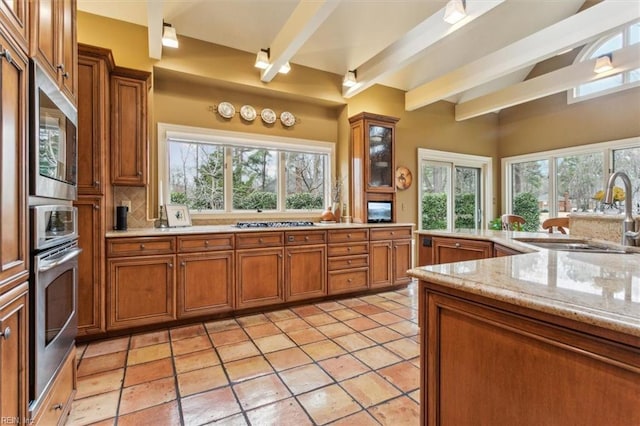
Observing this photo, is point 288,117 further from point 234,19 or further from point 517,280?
point 517,280

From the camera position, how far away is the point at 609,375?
708 millimetres

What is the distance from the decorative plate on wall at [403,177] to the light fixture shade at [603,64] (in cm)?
259

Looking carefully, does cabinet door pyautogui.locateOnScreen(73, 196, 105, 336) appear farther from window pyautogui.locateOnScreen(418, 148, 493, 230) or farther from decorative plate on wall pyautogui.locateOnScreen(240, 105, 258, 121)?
window pyautogui.locateOnScreen(418, 148, 493, 230)

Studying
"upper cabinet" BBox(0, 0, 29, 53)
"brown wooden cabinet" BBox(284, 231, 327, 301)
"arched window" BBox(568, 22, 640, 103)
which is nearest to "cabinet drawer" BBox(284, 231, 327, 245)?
"brown wooden cabinet" BBox(284, 231, 327, 301)

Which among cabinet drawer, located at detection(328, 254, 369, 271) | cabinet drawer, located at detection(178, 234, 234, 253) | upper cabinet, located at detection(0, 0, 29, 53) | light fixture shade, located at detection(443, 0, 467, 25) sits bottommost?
cabinet drawer, located at detection(328, 254, 369, 271)

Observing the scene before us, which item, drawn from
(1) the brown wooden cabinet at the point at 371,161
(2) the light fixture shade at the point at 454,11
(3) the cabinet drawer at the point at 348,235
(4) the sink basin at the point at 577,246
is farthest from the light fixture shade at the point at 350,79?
(4) the sink basin at the point at 577,246

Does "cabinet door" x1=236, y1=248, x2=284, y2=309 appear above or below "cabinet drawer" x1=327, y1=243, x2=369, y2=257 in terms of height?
below

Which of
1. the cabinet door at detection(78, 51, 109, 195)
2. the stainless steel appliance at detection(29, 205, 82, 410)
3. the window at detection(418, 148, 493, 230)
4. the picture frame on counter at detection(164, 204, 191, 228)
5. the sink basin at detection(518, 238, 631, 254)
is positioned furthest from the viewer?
the window at detection(418, 148, 493, 230)

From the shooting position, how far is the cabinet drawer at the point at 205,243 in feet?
9.47

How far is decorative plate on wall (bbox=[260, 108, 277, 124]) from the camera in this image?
4037 millimetres

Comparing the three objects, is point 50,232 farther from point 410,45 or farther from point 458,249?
point 410,45

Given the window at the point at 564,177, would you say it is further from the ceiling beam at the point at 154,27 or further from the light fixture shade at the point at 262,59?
the ceiling beam at the point at 154,27

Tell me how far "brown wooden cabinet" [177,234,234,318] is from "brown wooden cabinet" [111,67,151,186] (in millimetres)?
787

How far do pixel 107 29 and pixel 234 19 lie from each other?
1.23 m
